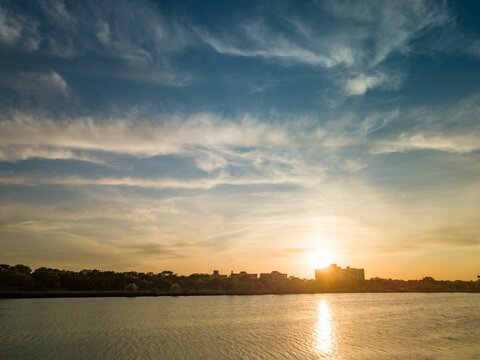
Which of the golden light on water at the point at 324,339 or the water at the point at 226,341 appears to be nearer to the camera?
the water at the point at 226,341

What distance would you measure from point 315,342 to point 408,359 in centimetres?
2106

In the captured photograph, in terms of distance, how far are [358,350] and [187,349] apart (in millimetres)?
26134

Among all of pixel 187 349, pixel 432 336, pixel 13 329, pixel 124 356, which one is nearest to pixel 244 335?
pixel 187 349

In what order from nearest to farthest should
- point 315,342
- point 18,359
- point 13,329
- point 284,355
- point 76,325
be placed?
point 18,359
point 284,355
point 315,342
point 13,329
point 76,325

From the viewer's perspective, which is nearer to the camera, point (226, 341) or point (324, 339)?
point (226, 341)

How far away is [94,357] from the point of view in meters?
54.8

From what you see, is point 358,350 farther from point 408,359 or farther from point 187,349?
point 187,349

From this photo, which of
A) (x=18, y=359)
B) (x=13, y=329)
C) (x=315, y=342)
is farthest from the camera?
(x=13, y=329)

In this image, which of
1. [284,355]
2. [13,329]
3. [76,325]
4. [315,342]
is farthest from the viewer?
[76,325]

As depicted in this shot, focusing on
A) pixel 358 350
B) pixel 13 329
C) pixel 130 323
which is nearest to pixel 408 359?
pixel 358 350

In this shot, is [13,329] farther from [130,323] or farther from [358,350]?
[358,350]

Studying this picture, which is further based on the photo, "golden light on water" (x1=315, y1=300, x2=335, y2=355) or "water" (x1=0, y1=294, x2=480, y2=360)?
"golden light on water" (x1=315, y1=300, x2=335, y2=355)

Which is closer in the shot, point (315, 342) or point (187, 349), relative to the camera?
point (187, 349)

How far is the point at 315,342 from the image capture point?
73.2m
